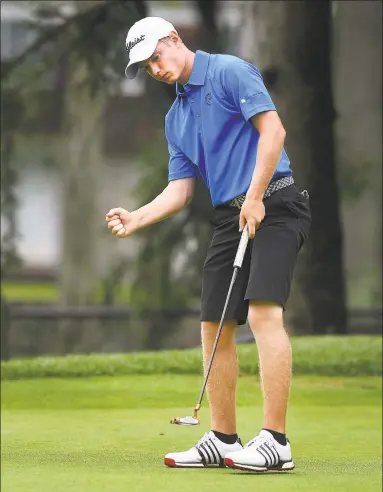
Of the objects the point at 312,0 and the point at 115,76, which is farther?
the point at 115,76

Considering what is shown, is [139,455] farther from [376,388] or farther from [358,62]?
[358,62]

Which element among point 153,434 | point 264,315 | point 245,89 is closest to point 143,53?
point 245,89

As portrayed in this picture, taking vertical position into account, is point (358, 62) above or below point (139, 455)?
above

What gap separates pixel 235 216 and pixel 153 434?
5.13ft

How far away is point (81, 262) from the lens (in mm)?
21109

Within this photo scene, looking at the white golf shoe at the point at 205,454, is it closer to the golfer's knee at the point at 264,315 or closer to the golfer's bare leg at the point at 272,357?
the golfer's bare leg at the point at 272,357

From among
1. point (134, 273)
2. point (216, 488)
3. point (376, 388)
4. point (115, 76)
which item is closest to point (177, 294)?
point (134, 273)

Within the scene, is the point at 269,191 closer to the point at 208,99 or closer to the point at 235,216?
the point at 235,216

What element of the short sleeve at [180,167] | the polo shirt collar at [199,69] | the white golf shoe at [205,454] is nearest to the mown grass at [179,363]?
the short sleeve at [180,167]

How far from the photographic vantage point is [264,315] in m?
4.16

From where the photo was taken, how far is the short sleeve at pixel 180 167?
4.51 m

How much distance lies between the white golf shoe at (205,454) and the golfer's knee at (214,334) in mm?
267

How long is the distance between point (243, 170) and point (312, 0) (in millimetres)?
7464

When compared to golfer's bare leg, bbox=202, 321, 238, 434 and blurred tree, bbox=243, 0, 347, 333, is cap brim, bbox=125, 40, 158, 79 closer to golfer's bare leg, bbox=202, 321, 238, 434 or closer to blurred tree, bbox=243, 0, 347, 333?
golfer's bare leg, bbox=202, 321, 238, 434
